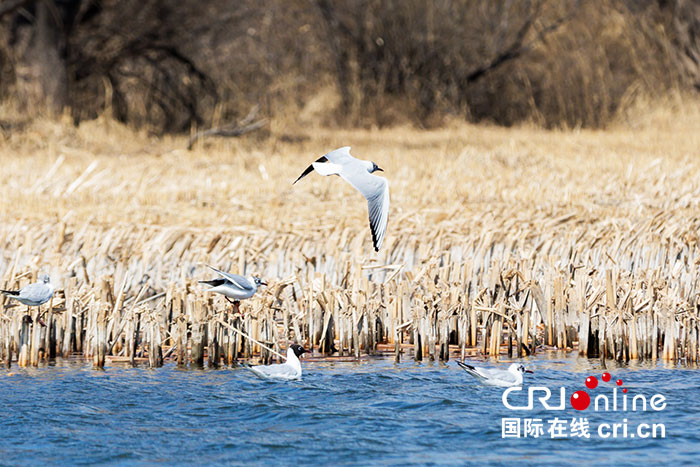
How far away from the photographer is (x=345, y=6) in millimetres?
20516

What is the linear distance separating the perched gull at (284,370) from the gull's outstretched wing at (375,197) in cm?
76

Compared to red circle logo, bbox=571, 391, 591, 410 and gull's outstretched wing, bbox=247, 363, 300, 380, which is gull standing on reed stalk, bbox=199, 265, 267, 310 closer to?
gull's outstretched wing, bbox=247, 363, 300, 380

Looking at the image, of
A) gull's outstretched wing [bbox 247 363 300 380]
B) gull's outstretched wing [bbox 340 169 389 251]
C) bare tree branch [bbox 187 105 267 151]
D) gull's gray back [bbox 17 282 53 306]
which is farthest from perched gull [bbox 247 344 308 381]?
bare tree branch [bbox 187 105 267 151]

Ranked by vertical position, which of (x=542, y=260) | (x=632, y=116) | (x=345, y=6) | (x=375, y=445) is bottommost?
(x=375, y=445)

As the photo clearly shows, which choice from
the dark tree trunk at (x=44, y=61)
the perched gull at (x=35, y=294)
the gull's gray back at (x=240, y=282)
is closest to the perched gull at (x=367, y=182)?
the gull's gray back at (x=240, y=282)

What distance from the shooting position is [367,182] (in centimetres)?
654

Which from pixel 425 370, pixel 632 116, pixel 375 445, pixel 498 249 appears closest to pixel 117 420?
pixel 375 445

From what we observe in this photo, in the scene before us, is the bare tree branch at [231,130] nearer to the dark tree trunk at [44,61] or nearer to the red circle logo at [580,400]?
the dark tree trunk at [44,61]

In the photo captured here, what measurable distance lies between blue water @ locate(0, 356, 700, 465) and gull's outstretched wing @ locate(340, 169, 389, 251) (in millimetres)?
843

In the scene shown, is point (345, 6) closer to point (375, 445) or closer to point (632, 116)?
point (632, 116)

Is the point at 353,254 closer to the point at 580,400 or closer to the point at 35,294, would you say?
the point at 35,294

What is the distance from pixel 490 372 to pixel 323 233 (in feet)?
12.9

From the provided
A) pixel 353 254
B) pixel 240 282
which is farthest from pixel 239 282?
pixel 353 254

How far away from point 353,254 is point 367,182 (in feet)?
6.42
